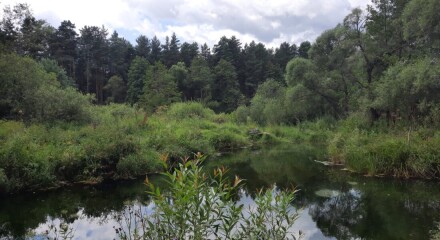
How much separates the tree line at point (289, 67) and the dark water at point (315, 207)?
632cm

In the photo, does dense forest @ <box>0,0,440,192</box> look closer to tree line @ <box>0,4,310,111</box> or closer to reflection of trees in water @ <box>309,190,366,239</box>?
reflection of trees in water @ <box>309,190,366,239</box>

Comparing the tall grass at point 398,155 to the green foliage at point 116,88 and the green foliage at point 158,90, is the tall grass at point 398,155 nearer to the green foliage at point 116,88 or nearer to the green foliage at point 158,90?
the green foliage at point 158,90

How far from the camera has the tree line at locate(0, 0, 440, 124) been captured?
19.0 m

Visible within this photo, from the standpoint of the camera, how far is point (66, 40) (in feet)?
198

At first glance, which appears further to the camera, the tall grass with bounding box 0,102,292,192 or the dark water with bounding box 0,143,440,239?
the tall grass with bounding box 0,102,292,192

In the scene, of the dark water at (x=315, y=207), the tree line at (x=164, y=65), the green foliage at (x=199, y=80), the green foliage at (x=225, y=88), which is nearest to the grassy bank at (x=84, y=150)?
the dark water at (x=315, y=207)

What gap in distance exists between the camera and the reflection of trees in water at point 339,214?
332 inches

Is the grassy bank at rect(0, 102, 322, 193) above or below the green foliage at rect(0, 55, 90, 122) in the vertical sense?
below

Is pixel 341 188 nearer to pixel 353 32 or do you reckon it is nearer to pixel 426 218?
pixel 426 218

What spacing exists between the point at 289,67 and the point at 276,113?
467 cm

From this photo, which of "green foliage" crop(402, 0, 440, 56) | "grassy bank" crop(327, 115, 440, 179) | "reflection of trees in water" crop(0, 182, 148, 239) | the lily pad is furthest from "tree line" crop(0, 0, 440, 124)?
"reflection of trees in water" crop(0, 182, 148, 239)

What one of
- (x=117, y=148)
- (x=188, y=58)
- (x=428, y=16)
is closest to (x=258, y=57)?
(x=188, y=58)

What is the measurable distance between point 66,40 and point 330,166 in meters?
55.9

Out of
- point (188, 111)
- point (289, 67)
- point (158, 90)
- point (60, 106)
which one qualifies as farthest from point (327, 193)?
point (158, 90)
